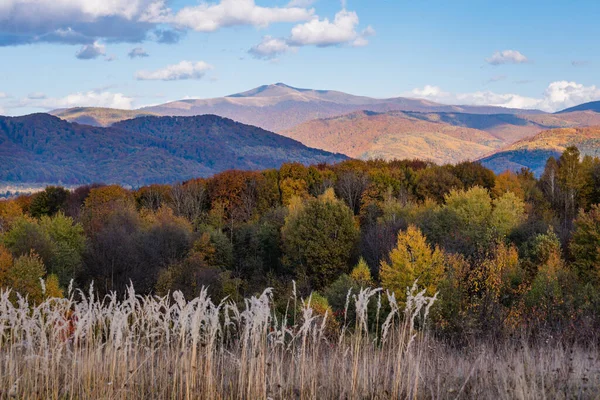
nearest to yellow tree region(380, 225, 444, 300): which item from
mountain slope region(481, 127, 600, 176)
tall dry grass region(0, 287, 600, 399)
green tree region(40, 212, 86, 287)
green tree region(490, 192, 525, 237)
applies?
green tree region(490, 192, 525, 237)

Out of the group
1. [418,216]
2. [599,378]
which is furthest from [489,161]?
[599,378]

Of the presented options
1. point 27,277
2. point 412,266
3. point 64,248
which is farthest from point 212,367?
point 64,248

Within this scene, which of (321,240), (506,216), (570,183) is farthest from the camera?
(570,183)

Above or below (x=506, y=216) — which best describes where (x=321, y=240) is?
below

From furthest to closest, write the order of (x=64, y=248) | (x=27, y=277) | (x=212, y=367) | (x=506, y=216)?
(x=506, y=216) → (x=64, y=248) → (x=27, y=277) → (x=212, y=367)

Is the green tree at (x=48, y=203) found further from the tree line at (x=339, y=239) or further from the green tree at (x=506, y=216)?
the green tree at (x=506, y=216)

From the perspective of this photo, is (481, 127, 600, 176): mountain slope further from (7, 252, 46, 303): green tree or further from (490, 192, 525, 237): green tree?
(7, 252, 46, 303): green tree

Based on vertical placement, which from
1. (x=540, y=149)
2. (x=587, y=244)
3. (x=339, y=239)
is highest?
(x=540, y=149)

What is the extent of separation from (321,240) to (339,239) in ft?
6.51

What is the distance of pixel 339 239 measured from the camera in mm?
55844

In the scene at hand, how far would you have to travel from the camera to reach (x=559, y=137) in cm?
18875

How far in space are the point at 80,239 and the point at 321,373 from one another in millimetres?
53625

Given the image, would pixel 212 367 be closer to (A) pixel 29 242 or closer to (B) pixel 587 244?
(B) pixel 587 244

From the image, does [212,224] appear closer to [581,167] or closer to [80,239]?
[80,239]
